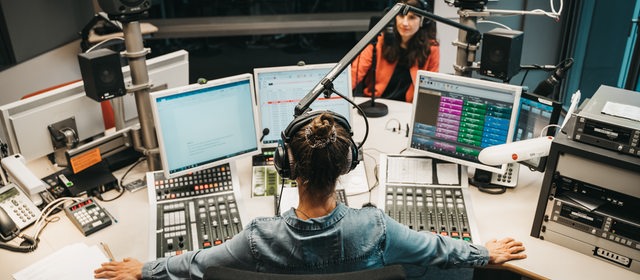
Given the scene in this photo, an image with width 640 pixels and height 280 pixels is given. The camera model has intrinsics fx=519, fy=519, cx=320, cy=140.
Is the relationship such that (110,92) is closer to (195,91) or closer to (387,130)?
(195,91)

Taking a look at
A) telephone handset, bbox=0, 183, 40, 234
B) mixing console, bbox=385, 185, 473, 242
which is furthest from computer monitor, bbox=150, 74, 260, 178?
mixing console, bbox=385, 185, 473, 242

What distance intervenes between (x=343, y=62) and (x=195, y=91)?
0.58 m

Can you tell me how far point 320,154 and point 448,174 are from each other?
99cm

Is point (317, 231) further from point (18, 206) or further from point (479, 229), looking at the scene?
point (18, 206)

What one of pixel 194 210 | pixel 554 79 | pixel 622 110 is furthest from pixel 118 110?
pixel 622 110

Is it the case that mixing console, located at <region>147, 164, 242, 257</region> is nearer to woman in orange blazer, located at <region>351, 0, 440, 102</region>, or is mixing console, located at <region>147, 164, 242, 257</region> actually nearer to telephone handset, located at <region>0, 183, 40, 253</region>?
telephone handset, located at <region>0, 183, 40, 253</region>

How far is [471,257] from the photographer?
169 cm

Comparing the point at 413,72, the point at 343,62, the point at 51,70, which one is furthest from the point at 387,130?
the point at 51,70

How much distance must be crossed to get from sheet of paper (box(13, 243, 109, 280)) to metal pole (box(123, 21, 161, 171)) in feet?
1.88

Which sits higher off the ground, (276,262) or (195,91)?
(195,91)

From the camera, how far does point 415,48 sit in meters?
3.26

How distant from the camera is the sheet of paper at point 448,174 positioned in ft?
7.10

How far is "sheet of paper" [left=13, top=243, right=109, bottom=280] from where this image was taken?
68.0 inches

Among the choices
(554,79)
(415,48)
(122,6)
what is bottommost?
(415,48)
